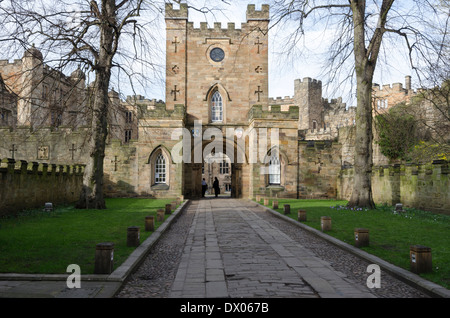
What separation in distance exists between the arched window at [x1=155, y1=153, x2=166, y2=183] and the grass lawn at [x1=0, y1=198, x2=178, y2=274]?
1238 centimetres

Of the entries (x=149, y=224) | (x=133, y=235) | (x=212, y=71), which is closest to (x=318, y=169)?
(x=212, y=71)

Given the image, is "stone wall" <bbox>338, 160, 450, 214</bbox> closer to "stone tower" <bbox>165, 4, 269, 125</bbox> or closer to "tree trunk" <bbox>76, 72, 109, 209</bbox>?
"stone tower" <bbox>165, 4, 269, 125</bbox>

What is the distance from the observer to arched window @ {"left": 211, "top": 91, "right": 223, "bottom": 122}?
27688mm

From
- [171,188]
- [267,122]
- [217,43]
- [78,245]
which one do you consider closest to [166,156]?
[171,188]

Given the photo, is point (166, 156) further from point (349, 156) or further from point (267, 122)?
point (349, 156)

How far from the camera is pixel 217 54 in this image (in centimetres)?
2786

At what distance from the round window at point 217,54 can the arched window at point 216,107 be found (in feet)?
8.00

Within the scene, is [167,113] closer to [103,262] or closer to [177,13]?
[177,13]

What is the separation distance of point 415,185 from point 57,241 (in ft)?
48.1

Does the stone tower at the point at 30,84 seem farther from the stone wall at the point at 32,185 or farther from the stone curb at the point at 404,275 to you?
the stone curb at the point at 404,275

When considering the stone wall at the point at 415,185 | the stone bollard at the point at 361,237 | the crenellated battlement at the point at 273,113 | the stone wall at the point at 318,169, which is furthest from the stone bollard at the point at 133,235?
the stone wall at the point at 318,169

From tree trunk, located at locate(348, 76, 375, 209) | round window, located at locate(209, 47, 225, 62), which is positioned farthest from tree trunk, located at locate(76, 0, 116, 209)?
round window, located at locate(209, 47, 225, 62)

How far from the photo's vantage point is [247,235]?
991 cm

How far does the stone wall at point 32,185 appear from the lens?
44.7 feet
